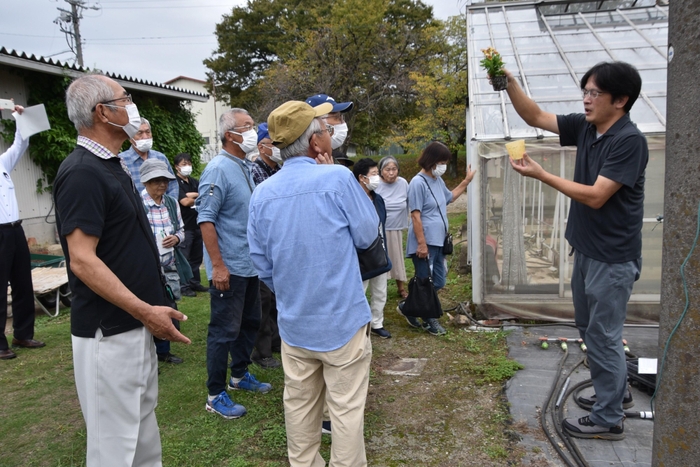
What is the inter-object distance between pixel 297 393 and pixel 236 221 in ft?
4.72

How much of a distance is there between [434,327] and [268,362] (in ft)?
6.05

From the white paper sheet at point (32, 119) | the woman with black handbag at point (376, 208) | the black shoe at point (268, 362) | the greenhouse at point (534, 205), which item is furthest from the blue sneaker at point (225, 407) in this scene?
the greenhouse at point (534, 205)

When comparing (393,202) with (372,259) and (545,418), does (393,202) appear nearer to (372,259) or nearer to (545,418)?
(545,418)

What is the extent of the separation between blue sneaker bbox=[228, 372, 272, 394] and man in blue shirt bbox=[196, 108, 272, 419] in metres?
0.34

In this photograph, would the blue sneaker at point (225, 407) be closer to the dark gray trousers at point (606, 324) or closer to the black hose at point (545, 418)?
the black hose at point (545, 418)

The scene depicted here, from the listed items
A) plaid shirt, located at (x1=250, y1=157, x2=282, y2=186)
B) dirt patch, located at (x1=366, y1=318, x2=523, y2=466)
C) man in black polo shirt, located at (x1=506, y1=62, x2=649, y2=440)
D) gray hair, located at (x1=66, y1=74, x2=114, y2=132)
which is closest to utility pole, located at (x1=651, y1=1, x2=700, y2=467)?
man in black polo shirt, located at (x1=506, y1=62, x2=649, y2=440)

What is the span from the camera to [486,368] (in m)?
4.26

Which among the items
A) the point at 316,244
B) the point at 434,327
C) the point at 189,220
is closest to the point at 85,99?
the point at 316,244

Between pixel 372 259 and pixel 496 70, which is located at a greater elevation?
pixel 496 70

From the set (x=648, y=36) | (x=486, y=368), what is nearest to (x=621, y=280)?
(x=486, y=368)

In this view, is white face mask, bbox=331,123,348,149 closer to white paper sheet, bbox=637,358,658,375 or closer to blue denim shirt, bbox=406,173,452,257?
blue denim shirt, bbox=406,173,452,257

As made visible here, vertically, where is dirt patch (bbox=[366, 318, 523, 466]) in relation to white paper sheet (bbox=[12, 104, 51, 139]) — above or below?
below

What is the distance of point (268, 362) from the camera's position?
4.43 m

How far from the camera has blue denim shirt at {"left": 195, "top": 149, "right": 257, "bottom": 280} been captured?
11.1 feet
